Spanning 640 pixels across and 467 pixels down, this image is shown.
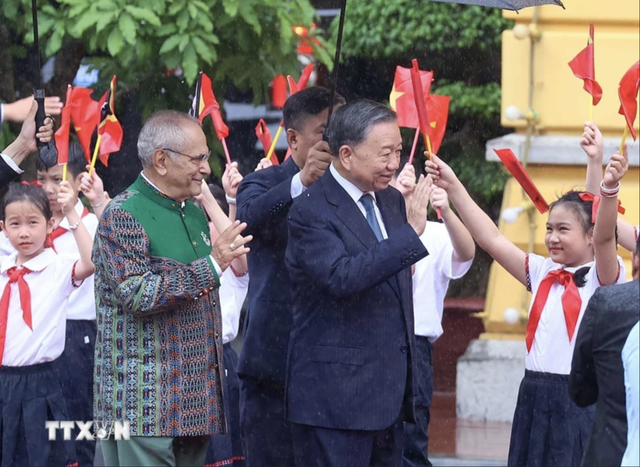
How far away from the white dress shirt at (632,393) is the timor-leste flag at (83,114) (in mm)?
3399

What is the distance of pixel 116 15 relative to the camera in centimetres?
750

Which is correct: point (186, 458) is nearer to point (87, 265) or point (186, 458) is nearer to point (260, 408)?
point (260, 408)

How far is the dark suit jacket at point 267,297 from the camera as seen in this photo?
16.8 ft

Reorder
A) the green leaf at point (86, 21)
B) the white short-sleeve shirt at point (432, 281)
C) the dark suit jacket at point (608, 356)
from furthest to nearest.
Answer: the green leaf at point (86, 21)
the white short-sleeve shirt at point (432, 281)
the dark suit jacket at point (608, 356)

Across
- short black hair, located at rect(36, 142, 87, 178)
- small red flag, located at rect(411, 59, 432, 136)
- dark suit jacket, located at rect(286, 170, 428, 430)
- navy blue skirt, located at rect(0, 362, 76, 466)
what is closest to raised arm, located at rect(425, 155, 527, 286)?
small red flag, located at rect(411, 59, 432, 136)

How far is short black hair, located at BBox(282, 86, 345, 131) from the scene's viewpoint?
16.9 feet

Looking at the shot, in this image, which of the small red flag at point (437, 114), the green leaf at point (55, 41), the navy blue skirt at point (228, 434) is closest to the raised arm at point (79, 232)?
the navy blue skirt at point (228, 434)

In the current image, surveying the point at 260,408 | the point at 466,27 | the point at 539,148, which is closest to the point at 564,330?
the point at 260,408

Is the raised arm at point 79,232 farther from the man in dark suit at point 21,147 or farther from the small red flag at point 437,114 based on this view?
the small red flag at point 437,114

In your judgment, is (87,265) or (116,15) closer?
(87,265)

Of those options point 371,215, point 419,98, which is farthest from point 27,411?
point 419,98

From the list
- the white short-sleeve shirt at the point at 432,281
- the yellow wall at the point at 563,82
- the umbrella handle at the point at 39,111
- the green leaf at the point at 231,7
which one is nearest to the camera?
the umbrella handle at the point at 39,111

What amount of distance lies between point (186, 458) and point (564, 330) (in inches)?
66.0

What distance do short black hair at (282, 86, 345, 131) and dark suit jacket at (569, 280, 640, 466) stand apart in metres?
1.82
